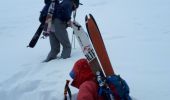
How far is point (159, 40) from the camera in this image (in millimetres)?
8852

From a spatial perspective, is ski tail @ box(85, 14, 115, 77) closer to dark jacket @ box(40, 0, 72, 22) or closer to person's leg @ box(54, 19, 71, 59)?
dark jacket @ box(40, 0, 72, 22)

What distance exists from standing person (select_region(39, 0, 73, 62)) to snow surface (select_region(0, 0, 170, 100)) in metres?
0.31

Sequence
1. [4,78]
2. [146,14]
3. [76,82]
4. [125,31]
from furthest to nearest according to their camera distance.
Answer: [146,14], [125,31], [4,78], [76,82]

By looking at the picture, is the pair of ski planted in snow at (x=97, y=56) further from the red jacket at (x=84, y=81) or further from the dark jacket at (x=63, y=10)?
the dark jacket at (x=63, y=10)

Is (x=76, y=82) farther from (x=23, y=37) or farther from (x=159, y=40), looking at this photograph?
(x=23, y=37)

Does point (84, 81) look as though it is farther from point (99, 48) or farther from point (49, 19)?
point (49, 19)

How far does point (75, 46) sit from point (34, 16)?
7.28 metres

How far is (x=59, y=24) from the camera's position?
7.66 meters

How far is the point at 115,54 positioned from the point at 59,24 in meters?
1.38

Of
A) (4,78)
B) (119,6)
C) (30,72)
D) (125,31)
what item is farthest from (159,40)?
(119,6)

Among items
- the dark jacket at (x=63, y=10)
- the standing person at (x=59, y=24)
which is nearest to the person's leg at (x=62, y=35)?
the standing person at (x=59, y=24)

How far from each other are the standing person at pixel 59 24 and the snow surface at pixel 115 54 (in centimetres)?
31

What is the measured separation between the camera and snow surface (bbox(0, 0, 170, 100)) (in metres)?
5.77

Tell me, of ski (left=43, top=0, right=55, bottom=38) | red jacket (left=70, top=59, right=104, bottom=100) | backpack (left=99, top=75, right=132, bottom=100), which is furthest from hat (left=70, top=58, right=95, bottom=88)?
ski (left=43, top=0, right=55, bottom=38)
